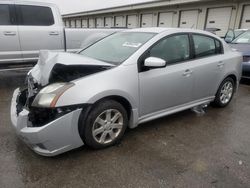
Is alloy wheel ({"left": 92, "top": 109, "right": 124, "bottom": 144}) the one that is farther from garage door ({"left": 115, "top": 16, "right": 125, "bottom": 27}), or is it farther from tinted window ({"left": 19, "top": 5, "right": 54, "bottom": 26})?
garage door ({"left": 115, "top": 16, "right": 125, "bottom": 27})

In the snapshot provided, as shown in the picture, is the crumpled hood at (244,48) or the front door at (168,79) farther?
the crumpled hood at (244,48)

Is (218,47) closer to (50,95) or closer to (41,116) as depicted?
(50,95)

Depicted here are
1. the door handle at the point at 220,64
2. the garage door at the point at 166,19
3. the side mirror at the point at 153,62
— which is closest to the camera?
the side mirror at the point at 153,62

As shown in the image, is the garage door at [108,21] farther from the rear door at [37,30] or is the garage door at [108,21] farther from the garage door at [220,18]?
the rear door at [37,30]

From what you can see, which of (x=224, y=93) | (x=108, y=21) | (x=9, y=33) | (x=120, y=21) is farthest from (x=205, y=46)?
(x=108, y=21)

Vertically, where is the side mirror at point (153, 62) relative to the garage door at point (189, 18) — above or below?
above

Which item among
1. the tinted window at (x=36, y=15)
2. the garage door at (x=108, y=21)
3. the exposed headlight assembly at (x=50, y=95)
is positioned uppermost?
the tinted window at (x=36, y=15)

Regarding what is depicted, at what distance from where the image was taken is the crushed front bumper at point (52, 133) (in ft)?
7.84

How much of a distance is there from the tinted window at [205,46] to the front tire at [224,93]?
2.17 feet

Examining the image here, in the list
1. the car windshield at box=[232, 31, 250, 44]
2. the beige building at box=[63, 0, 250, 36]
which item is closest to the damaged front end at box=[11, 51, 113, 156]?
the car windshield at box=[232, 31, 250, 44]

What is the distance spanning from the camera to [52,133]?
95.2 inches

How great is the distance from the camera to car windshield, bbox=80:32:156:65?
320 centimetres

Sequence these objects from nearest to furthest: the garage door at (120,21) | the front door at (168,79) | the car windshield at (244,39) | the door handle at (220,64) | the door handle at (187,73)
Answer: the front door at (168,79)
the door handle at (187,73)
the door handle at (220,64)
the car windshield at (244,39)
the garage door at (120,21)

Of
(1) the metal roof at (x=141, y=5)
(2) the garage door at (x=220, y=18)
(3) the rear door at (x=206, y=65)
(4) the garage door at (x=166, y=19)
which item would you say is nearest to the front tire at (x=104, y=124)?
(3) the rear door at (x=206, y=65)
